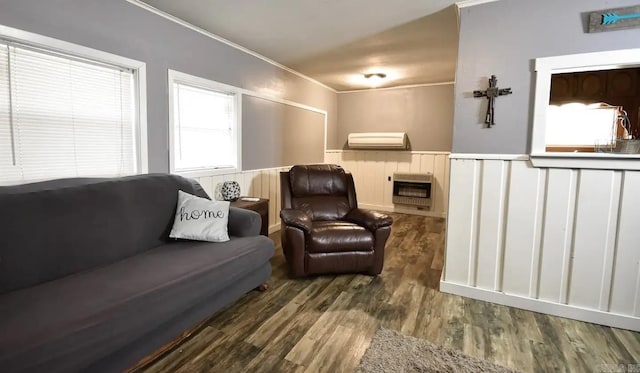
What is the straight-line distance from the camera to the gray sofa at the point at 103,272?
1215 millimetres

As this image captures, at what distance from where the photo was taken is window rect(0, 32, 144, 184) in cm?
193

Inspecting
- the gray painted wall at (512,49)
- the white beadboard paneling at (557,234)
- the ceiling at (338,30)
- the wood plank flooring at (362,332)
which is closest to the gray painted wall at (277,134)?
the ceiling at (338,30)

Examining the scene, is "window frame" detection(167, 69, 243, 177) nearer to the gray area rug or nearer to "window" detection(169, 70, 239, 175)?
"window" detection(169, 70, 239, 175)

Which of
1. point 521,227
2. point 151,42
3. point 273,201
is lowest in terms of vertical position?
point 273,201

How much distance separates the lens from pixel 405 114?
5.56 metres

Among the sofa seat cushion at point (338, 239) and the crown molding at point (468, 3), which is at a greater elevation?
the crown molding at point (468, 3)

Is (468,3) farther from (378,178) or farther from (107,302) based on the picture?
(378,178)

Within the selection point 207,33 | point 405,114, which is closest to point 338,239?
point 207,33

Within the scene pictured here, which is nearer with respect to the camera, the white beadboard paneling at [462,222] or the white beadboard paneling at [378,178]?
the white beadboard paneling at [462,222]

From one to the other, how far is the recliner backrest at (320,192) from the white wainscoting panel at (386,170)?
2.48 meters

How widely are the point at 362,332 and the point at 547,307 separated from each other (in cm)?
148

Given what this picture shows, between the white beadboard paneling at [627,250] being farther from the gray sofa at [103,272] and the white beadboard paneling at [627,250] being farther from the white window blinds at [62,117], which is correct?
the white window blinds at [62,117]

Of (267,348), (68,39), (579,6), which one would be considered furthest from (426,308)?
(68,39)

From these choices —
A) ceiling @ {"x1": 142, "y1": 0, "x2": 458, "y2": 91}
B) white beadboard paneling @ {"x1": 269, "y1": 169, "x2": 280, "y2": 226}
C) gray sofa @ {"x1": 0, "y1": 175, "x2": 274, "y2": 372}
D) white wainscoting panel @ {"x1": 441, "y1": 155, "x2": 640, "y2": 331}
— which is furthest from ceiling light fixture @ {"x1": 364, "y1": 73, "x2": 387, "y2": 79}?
gray sofa @ {"x1": 0, "y1": 175, "x2": 274, "y2": 372}
